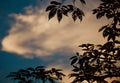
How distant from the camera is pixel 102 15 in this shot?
7.11 m

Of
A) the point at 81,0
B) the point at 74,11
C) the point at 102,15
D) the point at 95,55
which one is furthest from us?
the point at 95,55

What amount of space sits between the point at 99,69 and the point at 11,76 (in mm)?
2967

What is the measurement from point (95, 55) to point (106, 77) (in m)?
0.81

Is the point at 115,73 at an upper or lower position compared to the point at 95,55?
lower

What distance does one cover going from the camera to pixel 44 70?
8891 millimetres

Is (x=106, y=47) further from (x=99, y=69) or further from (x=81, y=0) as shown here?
(x=81, y=0)

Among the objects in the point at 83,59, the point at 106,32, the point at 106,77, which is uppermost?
the point at 106,32

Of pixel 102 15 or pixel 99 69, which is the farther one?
pixel 99 69

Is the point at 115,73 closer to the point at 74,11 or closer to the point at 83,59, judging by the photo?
the point at 83,59

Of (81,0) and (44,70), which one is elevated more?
(81,0)

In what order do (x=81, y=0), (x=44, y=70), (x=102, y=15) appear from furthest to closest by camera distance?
(x=44, y=70) → (x=102, y=15) → (x=81, y=0)

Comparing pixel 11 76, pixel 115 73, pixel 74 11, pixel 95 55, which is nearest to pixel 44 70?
pixel 11 76

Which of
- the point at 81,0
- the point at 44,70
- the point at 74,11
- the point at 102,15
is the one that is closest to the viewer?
the point at 81,0


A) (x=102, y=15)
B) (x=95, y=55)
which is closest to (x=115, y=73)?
(x=95, y=55)
